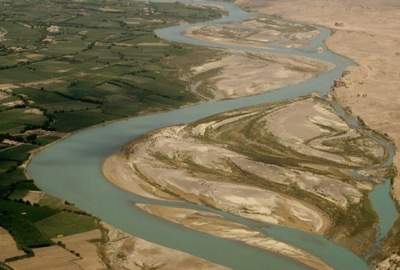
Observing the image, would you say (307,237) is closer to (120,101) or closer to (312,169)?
(312,169)

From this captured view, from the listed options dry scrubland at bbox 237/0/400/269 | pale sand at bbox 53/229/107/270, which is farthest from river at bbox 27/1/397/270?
dry scrubland at bbox 237/0/400/269

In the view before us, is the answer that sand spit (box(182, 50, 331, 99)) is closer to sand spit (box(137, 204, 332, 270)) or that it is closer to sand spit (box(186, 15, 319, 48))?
sand spit (box(186, 15, 319, 48))

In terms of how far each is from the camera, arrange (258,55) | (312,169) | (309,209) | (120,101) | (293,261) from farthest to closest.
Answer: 1. (258,55)
2. (120,101)
3. (312,169)
4. (309,209)
5. (293,261)

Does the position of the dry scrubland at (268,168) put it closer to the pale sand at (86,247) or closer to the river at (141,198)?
the river at (141,198)

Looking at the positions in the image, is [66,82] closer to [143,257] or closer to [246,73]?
[246,73]

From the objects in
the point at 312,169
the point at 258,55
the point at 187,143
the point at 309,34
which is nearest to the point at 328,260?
the point at 312,169
